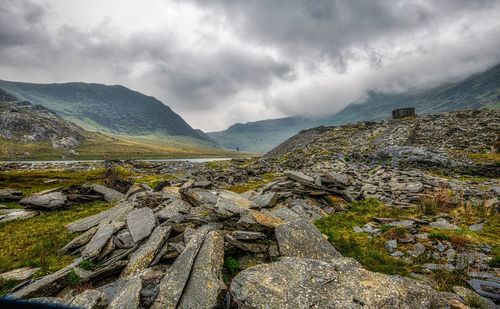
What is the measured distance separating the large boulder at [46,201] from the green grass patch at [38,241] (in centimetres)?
136

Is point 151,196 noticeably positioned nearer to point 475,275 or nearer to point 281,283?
point 281,283

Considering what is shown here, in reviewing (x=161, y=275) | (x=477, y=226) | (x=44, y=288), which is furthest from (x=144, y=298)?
(x=477, y=226)

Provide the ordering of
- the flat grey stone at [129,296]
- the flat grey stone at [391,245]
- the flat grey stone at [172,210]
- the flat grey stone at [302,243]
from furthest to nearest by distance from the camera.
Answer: the flat grey stone at [172,210]
the flat grey stone at [391,245]
the flat grey stone at [302,243]
the flat grey stone at [129,296]

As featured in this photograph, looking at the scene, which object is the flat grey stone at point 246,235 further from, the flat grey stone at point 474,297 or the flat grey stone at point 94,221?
the flat grey stone at point 94,221

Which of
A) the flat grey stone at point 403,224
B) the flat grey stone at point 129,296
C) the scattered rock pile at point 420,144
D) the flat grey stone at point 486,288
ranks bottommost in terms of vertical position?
the flat grey stone at point 129,296

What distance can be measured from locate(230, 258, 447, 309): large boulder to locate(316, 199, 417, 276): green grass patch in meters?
3.04

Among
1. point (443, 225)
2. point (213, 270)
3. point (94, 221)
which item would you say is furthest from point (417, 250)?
point (94, 221)

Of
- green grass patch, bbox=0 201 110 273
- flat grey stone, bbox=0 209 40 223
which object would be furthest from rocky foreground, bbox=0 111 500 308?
flat grey stone, bbox=0 209 40 223

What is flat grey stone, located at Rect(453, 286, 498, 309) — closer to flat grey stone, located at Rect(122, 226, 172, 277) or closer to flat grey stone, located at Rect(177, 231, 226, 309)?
flat grey stone, located at Rect(177, 231, 226, 309)

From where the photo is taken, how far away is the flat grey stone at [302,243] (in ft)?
33.6

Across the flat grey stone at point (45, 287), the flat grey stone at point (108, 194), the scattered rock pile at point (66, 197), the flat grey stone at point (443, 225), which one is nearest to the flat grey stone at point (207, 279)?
the flat grey stone at point (45, 287)

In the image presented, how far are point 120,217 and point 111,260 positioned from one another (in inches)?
210

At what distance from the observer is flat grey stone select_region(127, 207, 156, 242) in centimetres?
1238

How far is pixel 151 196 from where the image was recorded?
18.9 meters
